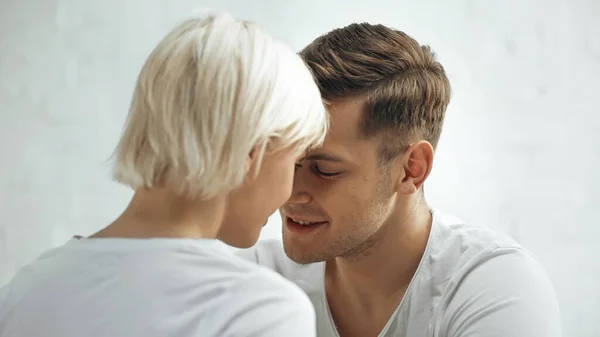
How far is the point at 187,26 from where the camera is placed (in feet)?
3.02

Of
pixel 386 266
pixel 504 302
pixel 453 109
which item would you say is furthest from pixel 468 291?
pixel 453 109

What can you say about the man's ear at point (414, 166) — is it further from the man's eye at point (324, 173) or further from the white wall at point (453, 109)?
the white wall at point (453, 109)

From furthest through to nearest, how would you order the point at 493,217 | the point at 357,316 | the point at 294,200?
the point at 493,217 → the point at 357,316 → the point at 294,200

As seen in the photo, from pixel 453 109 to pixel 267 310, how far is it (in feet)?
5.54

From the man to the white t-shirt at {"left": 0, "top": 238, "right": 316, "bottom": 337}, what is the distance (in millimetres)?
607

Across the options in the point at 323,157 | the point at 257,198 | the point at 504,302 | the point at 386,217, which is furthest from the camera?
the point at 386,217

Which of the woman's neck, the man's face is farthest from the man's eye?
the woman's neck

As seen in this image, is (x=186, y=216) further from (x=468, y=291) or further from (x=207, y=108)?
(x=468, y=291)

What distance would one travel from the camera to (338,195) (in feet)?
A: 4.83

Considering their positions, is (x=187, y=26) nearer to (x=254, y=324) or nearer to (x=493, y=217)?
(x=254, y=324)

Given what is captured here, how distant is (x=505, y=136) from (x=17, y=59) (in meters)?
1.42

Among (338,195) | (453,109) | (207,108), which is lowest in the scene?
(453,109)

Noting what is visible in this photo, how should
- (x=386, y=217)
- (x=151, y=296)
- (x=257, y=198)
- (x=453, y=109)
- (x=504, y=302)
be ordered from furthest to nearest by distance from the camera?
(x=453, y=109), (x=386, y=217), (x=504, y=302), (x=257, y=198), (x=151, y=296)

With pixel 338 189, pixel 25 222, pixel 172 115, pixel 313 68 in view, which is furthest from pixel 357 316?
pixel 172 115
